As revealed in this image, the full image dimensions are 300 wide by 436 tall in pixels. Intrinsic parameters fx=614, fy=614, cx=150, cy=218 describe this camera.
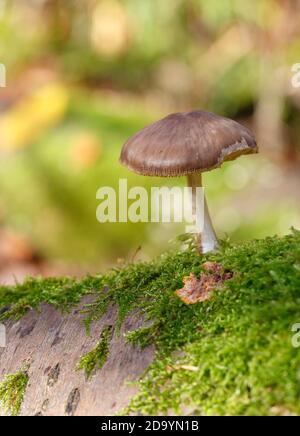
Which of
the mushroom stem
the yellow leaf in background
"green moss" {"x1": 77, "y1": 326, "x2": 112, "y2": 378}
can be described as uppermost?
the yellow leaf in background

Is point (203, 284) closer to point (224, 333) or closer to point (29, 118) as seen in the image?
point (224, 333)

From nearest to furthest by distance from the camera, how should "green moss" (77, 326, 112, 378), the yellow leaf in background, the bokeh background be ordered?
"green moss" (77, 326, 112, 378) → the bokeh background → the yellow leaf in background

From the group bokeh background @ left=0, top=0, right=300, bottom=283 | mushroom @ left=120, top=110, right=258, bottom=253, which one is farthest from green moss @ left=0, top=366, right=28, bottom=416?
bokeh background @ left=0, top=0, right=300, bottom=283

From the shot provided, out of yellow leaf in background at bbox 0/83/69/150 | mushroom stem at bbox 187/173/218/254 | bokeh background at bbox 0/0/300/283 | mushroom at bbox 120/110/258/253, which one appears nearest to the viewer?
mushroom at bbox 120/110/258/253

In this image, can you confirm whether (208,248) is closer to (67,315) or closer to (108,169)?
(67,315)

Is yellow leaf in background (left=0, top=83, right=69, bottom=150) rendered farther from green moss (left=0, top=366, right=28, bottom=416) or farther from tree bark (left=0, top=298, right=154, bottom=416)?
green moss (left=0, top=366, right=28, bottom=416)

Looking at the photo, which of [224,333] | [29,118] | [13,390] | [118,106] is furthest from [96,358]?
[118,106]

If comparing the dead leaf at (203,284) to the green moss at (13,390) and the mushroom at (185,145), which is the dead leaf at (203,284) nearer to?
the mushroom at (185,145)
